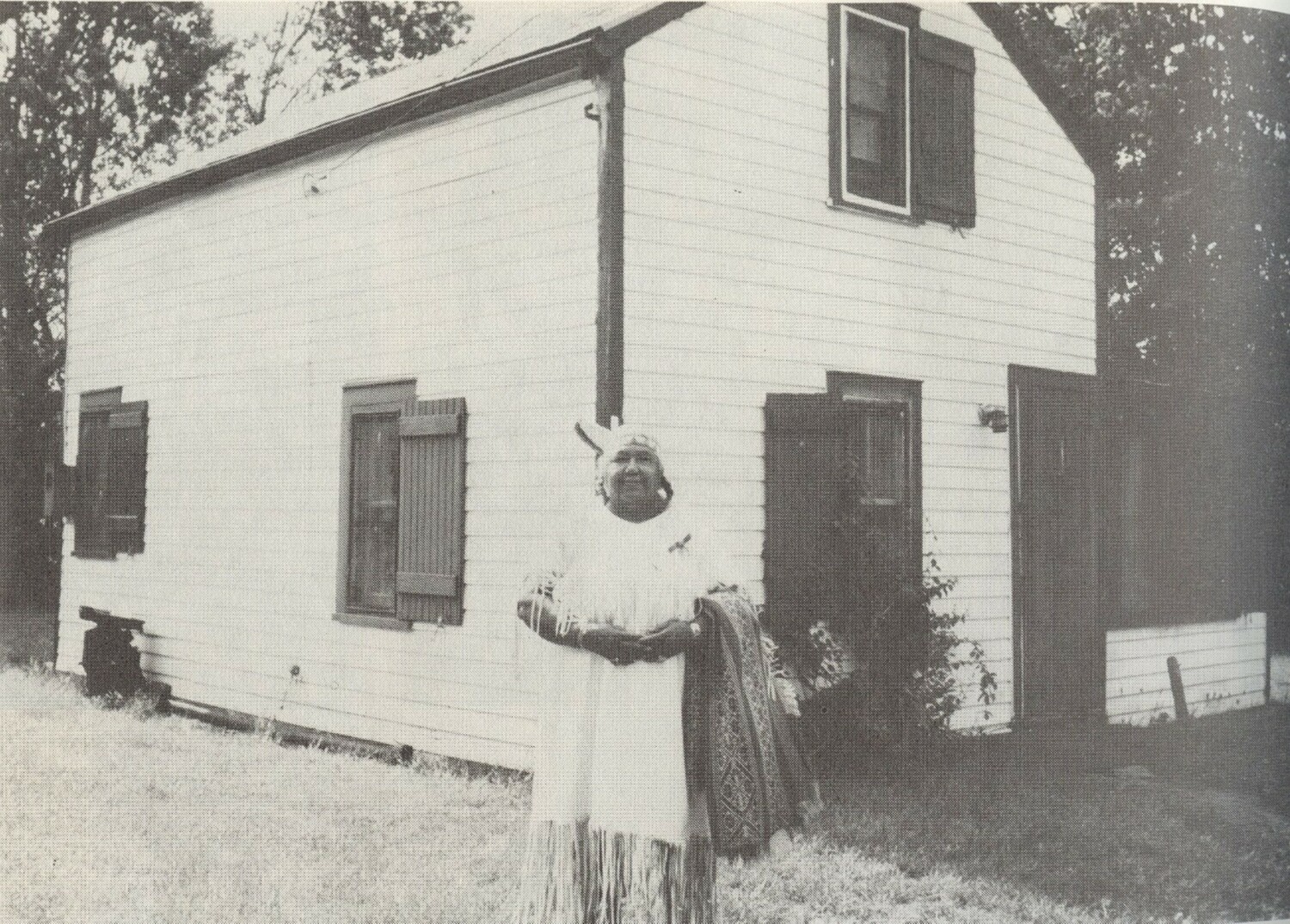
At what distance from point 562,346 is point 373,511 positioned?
1.75 m

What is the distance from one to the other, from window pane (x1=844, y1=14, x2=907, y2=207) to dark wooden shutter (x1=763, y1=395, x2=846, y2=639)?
1.50m

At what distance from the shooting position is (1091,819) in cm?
530

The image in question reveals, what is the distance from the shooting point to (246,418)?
281 inches

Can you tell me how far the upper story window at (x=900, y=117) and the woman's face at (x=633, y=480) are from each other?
3.44 metres

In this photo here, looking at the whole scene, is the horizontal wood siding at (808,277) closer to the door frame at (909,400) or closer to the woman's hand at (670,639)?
the door frame at (909,400)

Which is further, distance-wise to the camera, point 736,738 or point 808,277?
point 808,277

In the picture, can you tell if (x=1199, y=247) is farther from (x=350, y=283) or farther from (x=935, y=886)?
(x=350, y=283)

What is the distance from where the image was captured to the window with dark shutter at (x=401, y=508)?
586cm

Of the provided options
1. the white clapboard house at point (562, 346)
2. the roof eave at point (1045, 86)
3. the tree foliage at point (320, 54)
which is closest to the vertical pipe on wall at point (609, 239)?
the white clapboard house at point (562, 346)

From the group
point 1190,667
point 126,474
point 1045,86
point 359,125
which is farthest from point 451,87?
point 1190,667

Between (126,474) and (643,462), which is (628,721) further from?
(126,474)

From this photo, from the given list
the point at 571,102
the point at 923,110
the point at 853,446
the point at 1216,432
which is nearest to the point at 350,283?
the point at 571,102

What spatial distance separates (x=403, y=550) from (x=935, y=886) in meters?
3.19

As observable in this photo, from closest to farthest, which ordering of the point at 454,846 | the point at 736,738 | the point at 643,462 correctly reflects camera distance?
the point at 736,738, the point at 643,462, the point at 454,846
